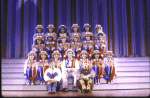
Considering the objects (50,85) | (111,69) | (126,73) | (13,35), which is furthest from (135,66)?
(13,35)

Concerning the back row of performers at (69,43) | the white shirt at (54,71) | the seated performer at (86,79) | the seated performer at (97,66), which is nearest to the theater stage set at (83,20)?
the back row of performers at (69,43)

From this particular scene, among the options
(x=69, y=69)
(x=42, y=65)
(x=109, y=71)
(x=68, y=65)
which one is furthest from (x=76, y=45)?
(x=109, y=71)

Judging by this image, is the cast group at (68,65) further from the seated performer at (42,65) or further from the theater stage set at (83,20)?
the theater stage set at (83,20)

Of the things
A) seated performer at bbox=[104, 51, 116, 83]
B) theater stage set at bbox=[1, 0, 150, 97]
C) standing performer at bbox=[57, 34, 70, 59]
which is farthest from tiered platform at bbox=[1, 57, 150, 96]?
theater stage set at bbox=[1, 0, 150, 97]

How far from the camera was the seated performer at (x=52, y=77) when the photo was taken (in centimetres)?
490

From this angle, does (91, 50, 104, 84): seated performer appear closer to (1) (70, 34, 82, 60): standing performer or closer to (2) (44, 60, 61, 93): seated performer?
(1) (70, 34, 82, 60): standing performer

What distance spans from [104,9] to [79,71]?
179 inches

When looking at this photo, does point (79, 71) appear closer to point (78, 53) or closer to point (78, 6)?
point (78, 53)

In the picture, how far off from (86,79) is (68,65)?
85cm

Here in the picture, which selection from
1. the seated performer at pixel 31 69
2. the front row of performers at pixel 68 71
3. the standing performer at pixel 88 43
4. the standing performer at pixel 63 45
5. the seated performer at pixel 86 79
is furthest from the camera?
the standing performer at pixel 88 43

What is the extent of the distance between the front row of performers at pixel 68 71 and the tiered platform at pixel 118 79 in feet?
0.63

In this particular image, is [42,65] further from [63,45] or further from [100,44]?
[100,44]

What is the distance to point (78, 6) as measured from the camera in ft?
29.0

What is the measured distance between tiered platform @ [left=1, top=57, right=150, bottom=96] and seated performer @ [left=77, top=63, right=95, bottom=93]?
0.31 m
